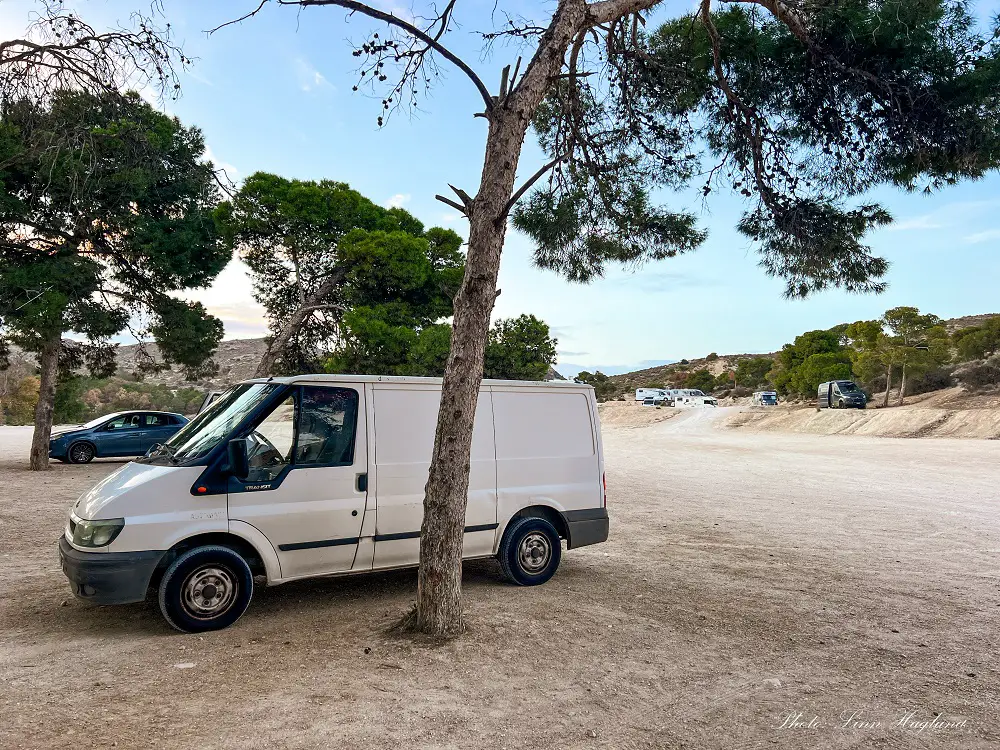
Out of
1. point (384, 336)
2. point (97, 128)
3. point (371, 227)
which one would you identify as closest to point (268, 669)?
point (97, 128)

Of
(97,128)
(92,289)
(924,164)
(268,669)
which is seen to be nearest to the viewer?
(268,669)

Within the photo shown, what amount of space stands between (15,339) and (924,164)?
73.3 feet

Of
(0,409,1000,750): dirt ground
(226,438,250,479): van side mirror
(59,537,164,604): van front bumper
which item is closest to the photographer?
(0,409,1000,750): dirt ground

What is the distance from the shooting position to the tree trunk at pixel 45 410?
18.3 m

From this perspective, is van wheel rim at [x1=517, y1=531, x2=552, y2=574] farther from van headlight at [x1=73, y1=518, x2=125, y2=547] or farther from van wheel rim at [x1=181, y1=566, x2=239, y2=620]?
van headlight at [x1=73, y1=518, x2=125, y2=547]

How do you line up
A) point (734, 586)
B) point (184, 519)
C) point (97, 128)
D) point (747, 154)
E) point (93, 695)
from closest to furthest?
point (93, 695) → point (184, 519) → point (97, 128) → point (734, 586) → point (747, 154)

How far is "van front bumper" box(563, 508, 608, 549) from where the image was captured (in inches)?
276

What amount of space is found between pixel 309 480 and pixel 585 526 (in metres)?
2.94

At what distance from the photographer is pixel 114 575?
16.2 feet

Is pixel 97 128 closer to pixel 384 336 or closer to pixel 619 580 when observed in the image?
pixel 619 580

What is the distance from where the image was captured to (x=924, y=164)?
25.5 feet

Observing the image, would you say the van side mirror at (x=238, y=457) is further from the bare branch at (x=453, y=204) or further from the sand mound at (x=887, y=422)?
the sand mound at (x=887, y=422)

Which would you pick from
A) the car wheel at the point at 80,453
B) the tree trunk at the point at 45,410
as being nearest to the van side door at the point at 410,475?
the tree trunk at the point at 45,410

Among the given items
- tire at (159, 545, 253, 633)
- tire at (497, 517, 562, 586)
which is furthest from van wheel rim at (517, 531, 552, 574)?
tire at (159, 545, 253, 633)
